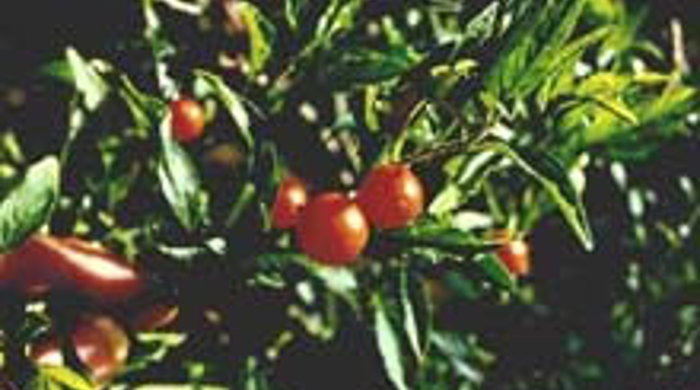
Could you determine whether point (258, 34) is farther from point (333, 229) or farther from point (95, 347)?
point (95, 347)

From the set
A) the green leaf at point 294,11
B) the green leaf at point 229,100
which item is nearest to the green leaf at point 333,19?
the green leaf at point 294,11

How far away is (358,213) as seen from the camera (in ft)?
4.99

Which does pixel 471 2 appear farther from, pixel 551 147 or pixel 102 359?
pixel 102 359

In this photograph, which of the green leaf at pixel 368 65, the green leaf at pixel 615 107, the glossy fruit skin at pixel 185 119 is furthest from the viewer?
the glossy fruit skin at pixel 185 119

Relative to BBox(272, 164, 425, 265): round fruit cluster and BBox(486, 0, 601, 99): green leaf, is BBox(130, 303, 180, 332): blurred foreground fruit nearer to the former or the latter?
BBox(272, 164, 425, 265): round fruit cluster

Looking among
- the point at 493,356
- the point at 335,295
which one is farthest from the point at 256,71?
the point at 493,356

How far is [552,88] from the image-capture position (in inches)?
58.7

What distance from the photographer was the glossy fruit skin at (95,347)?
149cm

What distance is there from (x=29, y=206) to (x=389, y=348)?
1.59 ft

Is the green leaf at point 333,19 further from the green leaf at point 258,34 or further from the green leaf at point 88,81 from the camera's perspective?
the green leaf at point 88,81

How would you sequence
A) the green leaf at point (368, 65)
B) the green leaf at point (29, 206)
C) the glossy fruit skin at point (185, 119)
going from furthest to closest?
the glossy fruit skin at point (185, 119)
the green leaf at point (368, 65)
the green leaf at point (29, 206)

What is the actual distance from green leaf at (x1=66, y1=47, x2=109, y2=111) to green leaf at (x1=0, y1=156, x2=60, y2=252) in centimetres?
21

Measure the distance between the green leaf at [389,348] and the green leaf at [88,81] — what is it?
454 millimetres

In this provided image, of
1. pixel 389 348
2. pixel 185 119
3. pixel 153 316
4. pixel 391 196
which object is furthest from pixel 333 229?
pixel 185 119
